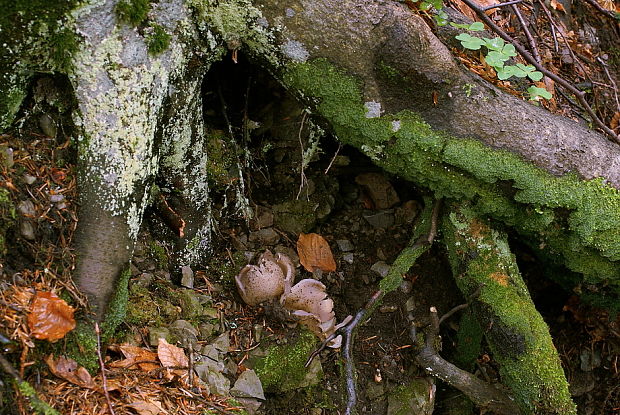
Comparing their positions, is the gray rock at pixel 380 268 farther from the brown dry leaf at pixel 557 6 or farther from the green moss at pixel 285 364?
the brown dry leaf at pixel 557 6

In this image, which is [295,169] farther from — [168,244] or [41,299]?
[41,299]

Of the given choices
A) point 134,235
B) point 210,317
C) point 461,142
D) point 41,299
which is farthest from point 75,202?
point 461,142

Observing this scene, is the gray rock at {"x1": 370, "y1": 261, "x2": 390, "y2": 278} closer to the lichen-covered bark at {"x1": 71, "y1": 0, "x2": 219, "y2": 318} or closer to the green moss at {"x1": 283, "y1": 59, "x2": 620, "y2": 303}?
the green moss at {"x1": 283, "y1": 59, "x2": 620, "y2": 303}

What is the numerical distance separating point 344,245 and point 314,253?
0.28m

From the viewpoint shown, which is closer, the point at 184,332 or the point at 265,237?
the point at 184,332

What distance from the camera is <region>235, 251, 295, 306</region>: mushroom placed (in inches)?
125

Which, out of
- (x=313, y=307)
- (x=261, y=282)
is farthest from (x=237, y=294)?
(x=313, y=307)

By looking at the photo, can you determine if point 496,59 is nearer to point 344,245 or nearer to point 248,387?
point 344,245

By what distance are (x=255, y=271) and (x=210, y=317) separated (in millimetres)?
367

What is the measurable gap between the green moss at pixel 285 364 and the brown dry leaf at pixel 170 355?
56cm

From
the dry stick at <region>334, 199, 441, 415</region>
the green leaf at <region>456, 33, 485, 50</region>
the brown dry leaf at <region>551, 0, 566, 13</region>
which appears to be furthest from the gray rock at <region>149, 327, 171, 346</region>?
the brown dry leaf at <region>551, 0, 566, 13</region>

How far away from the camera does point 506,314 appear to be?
2.96 meters

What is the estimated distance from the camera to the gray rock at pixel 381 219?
12.8 ft

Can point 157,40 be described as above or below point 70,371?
above
